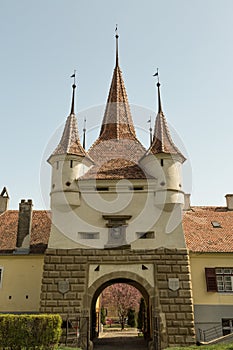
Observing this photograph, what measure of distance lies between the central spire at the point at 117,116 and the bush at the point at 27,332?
524 inches

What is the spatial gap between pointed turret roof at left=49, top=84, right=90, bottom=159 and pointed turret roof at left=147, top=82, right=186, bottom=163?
4.09 m

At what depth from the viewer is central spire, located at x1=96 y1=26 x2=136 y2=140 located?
2455cm

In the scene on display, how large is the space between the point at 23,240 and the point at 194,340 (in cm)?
1069

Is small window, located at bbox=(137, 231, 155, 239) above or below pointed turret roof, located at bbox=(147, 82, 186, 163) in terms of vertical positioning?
below

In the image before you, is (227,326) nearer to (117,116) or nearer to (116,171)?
(116,171)

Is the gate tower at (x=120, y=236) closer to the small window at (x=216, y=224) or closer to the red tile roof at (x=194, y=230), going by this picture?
the red tile roof at (x=194, y=230)

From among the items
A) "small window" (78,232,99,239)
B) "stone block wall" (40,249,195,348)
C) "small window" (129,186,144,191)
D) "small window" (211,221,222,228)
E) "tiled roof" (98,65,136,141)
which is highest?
"tiled roof" (98,65,136,141)

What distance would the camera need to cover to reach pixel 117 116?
25609 mm

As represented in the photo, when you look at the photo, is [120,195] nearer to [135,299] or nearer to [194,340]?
[194,340]

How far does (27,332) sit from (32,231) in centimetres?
995

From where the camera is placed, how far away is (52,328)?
13898mm

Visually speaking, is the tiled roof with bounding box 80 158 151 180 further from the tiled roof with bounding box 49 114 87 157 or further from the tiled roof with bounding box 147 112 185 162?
the tiled roof with bounding box 147 112 185 162

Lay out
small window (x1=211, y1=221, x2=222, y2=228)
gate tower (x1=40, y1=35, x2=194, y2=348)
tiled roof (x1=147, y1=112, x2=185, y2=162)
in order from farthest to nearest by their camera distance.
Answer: small window (x1=211, y1=221, x2=222, y2=228)
tiled roof (x1=147, y1=112, x2=185, y2=162)
gate tower (x1=40, y1=35, x2=194, y2=348)

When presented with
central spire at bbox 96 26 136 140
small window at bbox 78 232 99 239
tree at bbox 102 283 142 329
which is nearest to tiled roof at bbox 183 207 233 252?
small window at bbox 78 232 99 239
